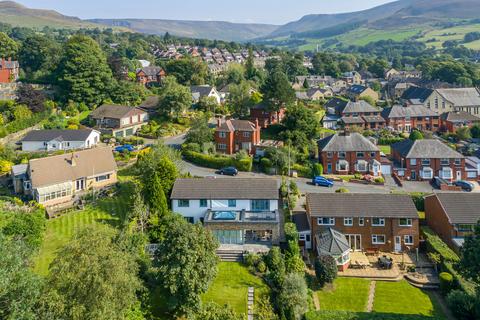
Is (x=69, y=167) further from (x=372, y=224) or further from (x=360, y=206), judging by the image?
(x=372, y=224)

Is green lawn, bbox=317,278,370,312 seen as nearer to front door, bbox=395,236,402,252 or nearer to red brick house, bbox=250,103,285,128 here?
front door, bbox=395,236,402,252

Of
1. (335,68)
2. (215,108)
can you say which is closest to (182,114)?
(215,108)

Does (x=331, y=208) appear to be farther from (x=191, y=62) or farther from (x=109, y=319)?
(x=191, y=62)

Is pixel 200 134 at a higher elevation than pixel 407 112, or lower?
lower

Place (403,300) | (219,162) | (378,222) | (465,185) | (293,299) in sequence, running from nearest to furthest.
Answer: (293,299) < (403,300) < (378,222) < (465,185) < (219,162)

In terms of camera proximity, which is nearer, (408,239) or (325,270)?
(325,270)

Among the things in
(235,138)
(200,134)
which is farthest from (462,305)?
(200,134)
